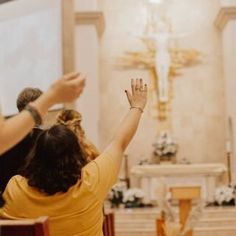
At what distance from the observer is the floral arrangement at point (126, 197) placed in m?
9.41

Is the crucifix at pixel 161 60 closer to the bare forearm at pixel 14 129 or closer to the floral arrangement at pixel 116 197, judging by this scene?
the floral arrangement at pixel 116 197

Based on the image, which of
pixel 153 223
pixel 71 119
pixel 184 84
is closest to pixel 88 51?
pixel 184 84

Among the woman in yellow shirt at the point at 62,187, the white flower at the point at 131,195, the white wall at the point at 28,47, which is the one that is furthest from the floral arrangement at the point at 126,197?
the woman in yellow shirt at the point at 62,187

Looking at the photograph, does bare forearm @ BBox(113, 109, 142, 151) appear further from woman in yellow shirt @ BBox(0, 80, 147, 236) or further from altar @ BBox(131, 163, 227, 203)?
altar @ BBox(131, 163, 227, 203)

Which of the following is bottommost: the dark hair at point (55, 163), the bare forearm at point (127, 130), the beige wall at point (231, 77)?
the dark hair at point (55, 163)

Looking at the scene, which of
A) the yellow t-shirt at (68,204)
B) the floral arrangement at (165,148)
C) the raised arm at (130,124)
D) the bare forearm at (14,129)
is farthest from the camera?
the floral arrangement at (165,148)

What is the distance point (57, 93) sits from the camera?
57.0 inches

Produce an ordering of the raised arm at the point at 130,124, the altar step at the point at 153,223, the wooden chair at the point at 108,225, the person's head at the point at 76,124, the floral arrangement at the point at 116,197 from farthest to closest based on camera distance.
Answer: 1. the floral arrangement at the point at 116,197
2. the altar step at the point at 153,223
3. the wooden chair at the point at 108,225
4. the person's head at the point at 76,124
5. the raised arm at the point at 130,124

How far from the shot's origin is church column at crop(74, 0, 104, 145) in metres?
11.0

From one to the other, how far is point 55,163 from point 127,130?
360mm

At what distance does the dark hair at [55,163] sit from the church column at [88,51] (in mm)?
8936

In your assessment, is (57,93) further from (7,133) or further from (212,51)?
(212,51)

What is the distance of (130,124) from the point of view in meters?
2.22

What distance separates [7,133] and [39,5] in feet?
23.0
